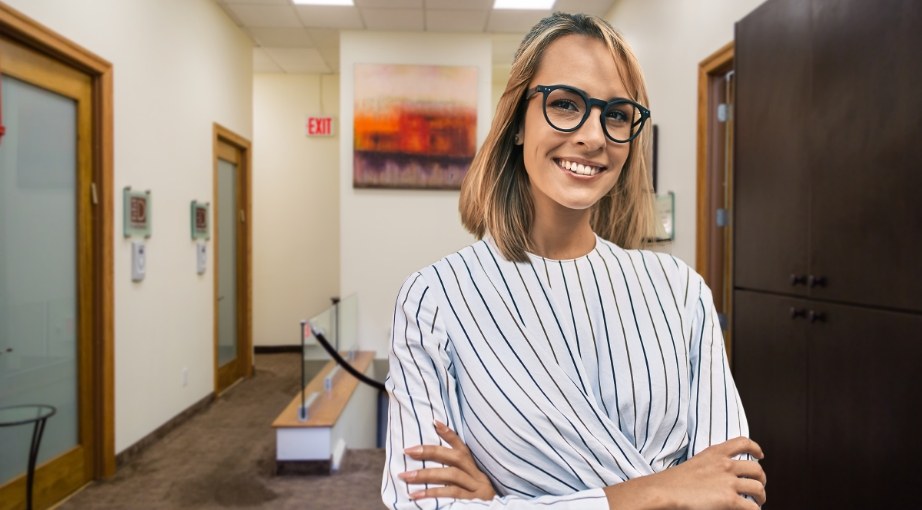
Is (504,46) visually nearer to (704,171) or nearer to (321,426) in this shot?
(704,171)

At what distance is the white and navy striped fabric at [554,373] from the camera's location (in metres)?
0.84

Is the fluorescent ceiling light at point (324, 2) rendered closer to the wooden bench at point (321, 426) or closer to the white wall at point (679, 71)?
the white wall at point (679, 71)

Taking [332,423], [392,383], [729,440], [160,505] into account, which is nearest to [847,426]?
[729,440]

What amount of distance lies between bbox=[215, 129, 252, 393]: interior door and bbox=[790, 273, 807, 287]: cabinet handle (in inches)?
174

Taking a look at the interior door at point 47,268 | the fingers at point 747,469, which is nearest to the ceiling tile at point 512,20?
the interior door at point 47,268

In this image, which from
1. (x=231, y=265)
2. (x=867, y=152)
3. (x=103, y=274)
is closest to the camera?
(x=867, y=152)

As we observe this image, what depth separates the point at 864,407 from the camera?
175 cm

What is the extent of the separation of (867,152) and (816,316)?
0.52 meters

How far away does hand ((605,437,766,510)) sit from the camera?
2.58 feet

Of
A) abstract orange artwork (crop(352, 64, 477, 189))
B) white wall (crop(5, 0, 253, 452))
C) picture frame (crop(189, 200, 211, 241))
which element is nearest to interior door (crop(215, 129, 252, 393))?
picture frame (crop(189, 200, 211, 241))

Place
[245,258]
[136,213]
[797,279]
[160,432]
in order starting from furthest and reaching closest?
[245,258]
[160,432]
[136,213]
[797,279]

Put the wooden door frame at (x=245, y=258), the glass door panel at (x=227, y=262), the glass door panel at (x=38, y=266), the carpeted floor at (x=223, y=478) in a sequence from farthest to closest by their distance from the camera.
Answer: the wooden door frame at (x=245, y=258) < the glass door panel at (x=227, y=262) < the carpeted floor at (x=223, y=478) < the glass door panel at (x=38, y=266)

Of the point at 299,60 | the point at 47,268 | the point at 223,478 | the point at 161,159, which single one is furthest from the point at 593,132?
the point at 299,60

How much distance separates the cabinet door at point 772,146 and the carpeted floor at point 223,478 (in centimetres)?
212
